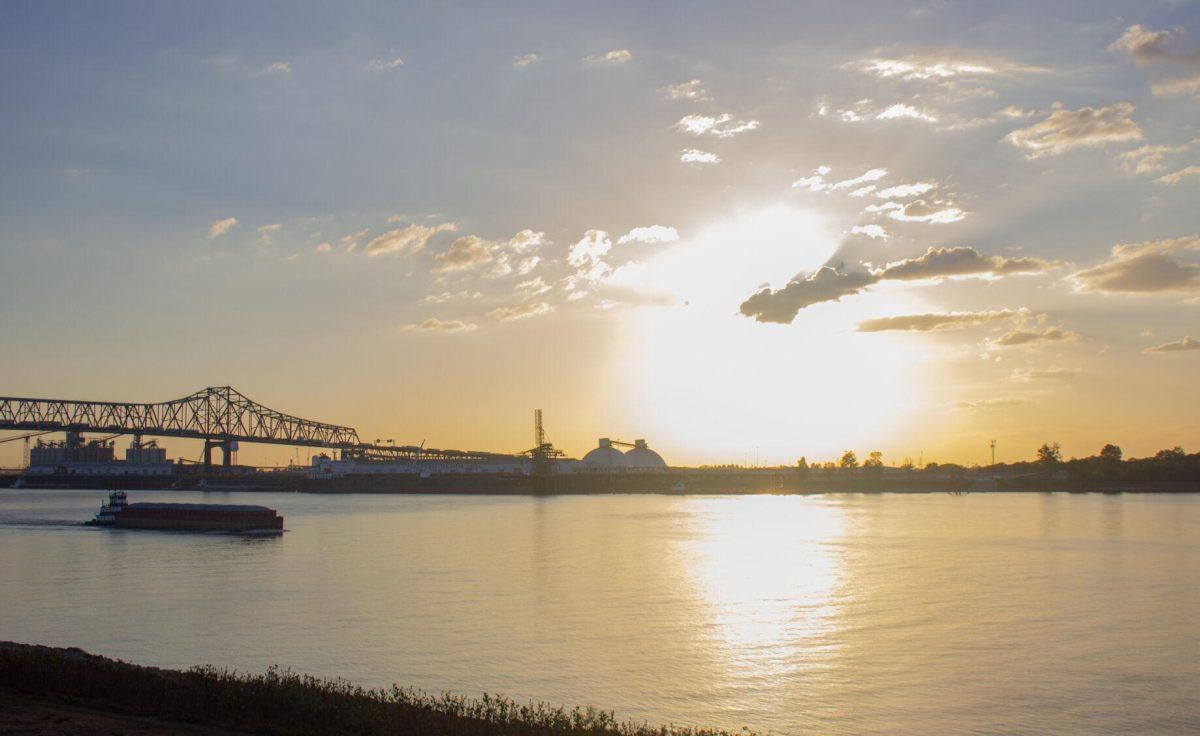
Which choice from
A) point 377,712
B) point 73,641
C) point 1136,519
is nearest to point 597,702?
point 377,712

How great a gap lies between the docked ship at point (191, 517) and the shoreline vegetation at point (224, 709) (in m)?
70.8

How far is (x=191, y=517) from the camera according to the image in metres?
95.4

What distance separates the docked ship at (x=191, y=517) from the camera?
299ft

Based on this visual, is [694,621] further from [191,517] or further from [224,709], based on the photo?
[191,517]

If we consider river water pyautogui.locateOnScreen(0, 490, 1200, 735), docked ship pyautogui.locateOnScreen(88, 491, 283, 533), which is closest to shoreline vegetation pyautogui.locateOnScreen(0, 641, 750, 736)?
river water pyautogui.locateOnScreen(0, 490, 1200, 735)

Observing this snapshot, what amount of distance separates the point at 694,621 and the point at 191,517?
7220 cm

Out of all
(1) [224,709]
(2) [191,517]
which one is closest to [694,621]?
(1) [224,709]

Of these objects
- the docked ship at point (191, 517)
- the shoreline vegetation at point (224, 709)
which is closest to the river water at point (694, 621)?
the shoreline vegetation at point (224, 709)

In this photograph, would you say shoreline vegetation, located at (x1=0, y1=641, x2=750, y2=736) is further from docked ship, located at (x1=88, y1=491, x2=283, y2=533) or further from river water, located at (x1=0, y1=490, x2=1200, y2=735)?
docked ship, located at (x1=88, y1=491, x2=283, y2=533)

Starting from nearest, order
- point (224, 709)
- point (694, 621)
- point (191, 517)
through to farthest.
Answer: point (224, 709), point (694, 621), point (191, 517)

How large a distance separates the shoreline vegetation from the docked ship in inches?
2789

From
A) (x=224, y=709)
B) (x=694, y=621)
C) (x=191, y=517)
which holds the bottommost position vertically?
(x=191, y=517)

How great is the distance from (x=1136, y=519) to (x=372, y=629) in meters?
102

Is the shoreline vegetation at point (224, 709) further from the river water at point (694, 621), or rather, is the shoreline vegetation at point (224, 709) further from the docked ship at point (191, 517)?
the docked ship at point (191, 517)
